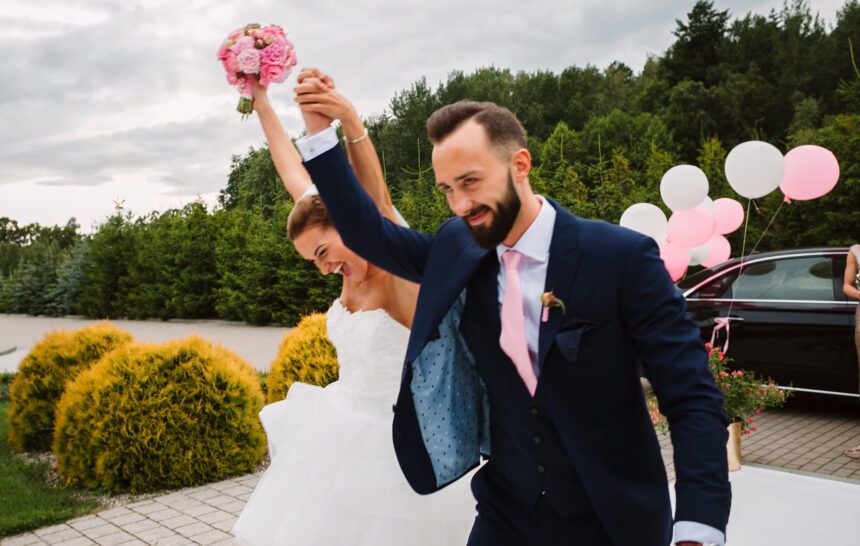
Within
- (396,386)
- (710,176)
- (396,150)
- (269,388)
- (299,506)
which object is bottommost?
(269,388)

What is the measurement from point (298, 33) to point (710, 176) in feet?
41.8

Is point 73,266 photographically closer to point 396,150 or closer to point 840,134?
point 396,150

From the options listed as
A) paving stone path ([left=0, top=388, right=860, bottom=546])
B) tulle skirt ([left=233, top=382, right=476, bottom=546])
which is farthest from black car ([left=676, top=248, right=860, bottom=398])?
tulle skirt ([left=233, top=382, right=476, bottom=546])

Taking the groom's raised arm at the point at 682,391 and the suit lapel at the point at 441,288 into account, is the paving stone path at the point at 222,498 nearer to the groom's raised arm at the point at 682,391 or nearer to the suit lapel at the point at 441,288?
the suit lapel at the point at 441,288

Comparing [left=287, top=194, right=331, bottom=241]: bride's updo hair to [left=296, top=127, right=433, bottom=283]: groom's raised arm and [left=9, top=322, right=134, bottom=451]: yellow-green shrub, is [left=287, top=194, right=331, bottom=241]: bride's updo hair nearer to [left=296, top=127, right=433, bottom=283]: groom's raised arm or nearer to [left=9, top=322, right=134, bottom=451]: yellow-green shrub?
[left=296, top=127, right=433, bottom=283]: groom's raised arm

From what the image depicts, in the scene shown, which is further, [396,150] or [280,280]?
[396,150]

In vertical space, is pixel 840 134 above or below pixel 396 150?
below

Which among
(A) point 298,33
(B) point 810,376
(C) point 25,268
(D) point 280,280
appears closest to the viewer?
(A) point 298,33

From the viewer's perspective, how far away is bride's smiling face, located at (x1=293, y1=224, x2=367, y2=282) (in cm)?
255

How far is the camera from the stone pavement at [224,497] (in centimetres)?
470

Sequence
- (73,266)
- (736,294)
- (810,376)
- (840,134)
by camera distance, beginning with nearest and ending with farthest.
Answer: (810,376) < (736,294) < (840,134) < (73,266)

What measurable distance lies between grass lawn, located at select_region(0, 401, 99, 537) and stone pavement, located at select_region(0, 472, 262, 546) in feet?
0.37

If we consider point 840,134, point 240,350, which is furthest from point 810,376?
point 240,350

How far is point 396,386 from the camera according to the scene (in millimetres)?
2688
